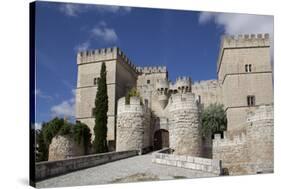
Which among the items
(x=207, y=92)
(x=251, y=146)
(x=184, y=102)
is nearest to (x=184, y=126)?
(x=184, y=102)


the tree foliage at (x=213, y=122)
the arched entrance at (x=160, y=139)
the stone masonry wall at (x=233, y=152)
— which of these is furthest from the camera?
the arched entrance at (x=160, y=139)

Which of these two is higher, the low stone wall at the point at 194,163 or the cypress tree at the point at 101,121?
the cypress tree at the point at 101,121

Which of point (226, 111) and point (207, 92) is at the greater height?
point (207, 92)

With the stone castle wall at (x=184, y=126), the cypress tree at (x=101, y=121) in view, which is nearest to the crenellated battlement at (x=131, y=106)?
the cypress tree at (x=101, y=121)

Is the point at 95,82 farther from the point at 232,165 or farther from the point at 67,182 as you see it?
the point at 67,182

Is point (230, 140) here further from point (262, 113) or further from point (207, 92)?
point (207, 92)

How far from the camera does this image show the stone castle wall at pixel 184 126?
13016mm

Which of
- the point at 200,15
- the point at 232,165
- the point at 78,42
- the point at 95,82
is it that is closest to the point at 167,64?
the point at 200,15

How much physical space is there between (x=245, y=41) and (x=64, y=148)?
891 centimetres

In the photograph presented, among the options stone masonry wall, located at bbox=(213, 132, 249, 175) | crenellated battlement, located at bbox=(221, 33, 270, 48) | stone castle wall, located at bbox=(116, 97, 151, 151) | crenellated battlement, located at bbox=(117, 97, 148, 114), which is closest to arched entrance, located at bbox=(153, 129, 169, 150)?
stone castle wall, located at bbox=(116, 97, 151, 151)

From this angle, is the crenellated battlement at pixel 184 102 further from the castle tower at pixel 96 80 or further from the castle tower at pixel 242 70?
the castle tower at pixel 96 80

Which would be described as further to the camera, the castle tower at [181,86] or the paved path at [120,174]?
the castle tower at [181,86]

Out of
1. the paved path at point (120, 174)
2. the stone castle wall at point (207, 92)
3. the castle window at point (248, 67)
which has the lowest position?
the paved path at point (120, 174)

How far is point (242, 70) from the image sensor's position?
15.2 metres
